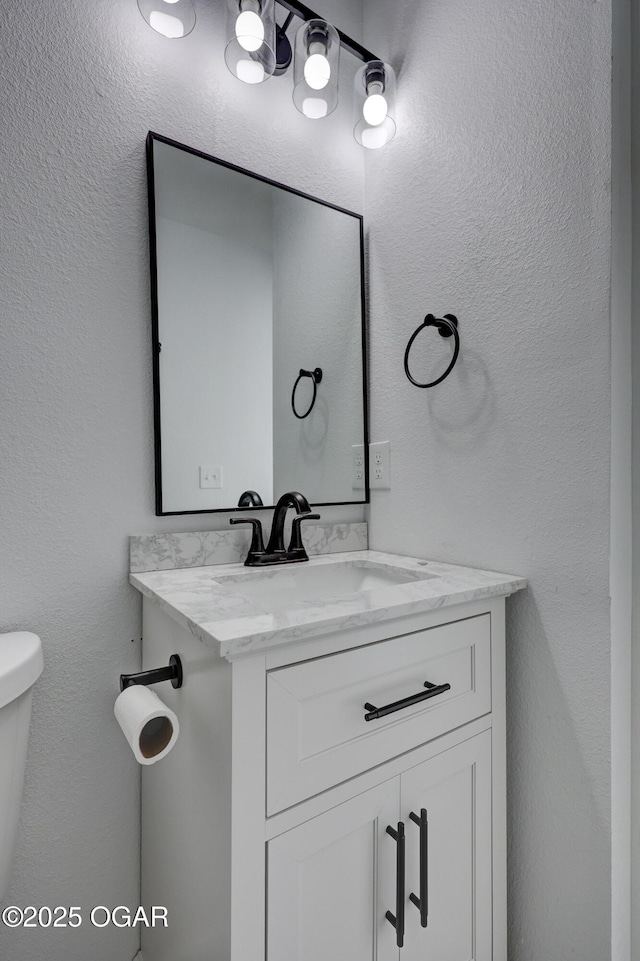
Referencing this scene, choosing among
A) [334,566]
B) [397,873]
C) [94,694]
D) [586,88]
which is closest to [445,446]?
[334,566]

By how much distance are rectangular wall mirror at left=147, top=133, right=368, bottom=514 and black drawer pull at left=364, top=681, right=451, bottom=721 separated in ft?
1.92

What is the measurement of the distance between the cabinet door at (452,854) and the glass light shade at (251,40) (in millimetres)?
1486

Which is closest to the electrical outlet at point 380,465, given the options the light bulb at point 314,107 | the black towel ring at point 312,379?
the black towel ring at point 312,379

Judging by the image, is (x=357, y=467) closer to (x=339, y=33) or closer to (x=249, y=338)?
(x=249, y=338)

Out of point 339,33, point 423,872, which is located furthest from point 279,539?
point 339,33

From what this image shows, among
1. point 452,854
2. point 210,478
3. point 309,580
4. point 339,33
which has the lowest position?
point 452,854

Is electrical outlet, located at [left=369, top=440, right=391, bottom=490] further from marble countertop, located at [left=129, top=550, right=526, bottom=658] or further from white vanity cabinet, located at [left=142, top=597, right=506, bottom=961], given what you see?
white vanity cabinet, located at [left=142, top=597, right=506, bottom=961]

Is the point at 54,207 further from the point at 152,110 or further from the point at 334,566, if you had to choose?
the point at 334,566

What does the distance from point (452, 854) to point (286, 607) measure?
1.86 ft

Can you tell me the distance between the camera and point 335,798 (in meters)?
0.76

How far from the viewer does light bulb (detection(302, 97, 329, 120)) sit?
124 centimetres

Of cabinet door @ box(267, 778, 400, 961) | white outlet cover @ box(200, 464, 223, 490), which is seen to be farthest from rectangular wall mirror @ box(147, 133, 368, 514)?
cabinet door @ box(267, 778, 400, 961)

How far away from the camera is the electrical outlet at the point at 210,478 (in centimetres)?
117

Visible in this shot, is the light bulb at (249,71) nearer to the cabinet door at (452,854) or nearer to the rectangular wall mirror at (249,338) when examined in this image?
the rectangular wall mirror at (249,338)
